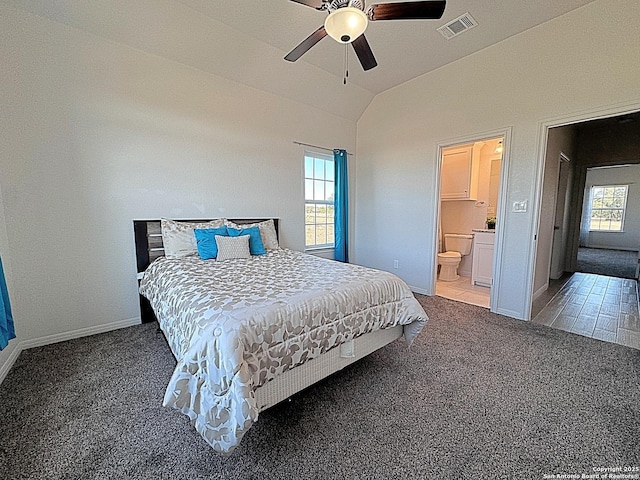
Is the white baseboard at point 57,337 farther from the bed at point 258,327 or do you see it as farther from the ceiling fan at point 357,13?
the ceiling fan at point 357,13

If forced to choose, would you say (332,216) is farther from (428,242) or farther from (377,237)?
(428,242)

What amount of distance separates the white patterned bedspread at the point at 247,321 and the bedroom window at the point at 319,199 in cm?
199

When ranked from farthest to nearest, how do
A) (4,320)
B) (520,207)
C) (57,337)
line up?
(520,207)
(57,337)
(4,320)

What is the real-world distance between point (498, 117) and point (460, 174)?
1.59 m

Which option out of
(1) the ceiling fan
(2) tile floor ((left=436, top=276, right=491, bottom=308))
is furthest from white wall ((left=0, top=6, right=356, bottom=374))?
(2) tile floor ((left=436, top=276, right=491, bottom=308))

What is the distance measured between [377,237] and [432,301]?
134cm

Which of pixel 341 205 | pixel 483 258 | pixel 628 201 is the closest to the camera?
pixel 483 258

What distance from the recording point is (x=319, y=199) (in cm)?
438

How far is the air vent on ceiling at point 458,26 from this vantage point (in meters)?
2.51

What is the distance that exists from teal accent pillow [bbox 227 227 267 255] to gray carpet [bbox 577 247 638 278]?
239 inches

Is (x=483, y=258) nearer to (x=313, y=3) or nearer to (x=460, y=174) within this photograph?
(x=460, y=174)

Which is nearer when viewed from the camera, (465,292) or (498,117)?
(498,117)

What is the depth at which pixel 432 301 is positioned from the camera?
11.5 ft

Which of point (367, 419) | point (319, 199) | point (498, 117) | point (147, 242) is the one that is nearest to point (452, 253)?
point (498, 117)
